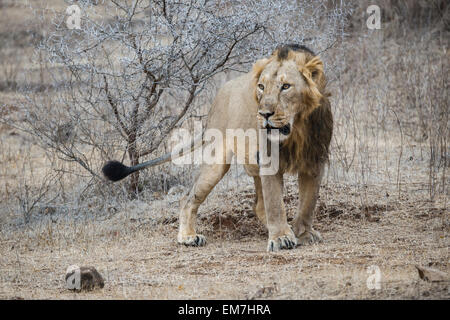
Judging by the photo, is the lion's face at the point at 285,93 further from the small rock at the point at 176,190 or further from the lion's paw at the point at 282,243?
the small rock at the point at 176,190

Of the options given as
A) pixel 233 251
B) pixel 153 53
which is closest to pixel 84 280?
pixel 233 251

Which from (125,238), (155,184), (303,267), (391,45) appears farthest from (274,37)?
(391,45)

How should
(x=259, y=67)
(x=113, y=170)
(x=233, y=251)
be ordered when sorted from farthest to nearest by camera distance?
(x=113, y=170), (x=233, y=251), (x=259, y=67)

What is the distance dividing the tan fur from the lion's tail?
0.46 metres

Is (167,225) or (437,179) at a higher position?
(437,179)

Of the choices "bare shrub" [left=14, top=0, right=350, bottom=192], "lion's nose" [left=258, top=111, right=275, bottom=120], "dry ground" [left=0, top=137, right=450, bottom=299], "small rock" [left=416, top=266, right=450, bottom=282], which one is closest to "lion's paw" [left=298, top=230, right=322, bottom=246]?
Answer: "dry ground" [left=0, top=137, right=450, bottom=299]

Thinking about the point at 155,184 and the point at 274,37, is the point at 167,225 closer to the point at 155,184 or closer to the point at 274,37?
the point at 155,184

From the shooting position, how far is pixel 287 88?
15.2 ft

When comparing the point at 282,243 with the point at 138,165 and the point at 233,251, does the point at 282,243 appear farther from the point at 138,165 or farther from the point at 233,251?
the point at 138,165

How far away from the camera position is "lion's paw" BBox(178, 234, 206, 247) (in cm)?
546

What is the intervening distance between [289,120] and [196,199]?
1.41 metres

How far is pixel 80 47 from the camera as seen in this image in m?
6.35

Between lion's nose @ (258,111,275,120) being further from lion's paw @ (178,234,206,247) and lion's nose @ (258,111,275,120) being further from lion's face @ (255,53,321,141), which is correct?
lion's paw @ (178,234,206,247)

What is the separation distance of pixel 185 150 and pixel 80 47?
5.01 feet
